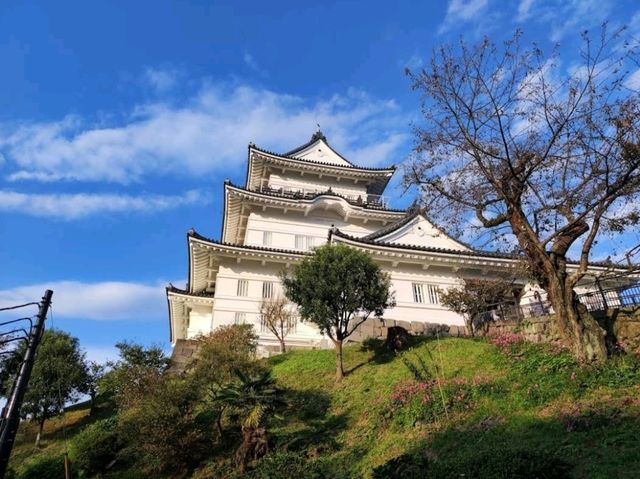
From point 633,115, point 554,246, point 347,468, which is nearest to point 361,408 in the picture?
point 347,468

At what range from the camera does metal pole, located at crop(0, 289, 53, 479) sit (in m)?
5.66

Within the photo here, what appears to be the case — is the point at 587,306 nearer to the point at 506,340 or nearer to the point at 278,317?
the point at 506,340

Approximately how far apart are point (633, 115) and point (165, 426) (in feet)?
44.0

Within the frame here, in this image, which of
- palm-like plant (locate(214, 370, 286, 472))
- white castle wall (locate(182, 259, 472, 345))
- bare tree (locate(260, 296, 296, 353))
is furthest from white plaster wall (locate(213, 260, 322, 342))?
palm-like plant (locate(214, 370, 286, 472))

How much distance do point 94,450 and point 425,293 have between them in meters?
15.4

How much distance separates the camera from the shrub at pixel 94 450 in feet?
39.7

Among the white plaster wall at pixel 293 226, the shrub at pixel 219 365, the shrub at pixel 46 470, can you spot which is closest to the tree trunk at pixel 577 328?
the shrub at pixel 219 365

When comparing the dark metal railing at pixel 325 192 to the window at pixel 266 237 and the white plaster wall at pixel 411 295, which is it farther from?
the white plaster wall at pixel 411 295

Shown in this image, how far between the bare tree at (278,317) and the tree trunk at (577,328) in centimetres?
1213

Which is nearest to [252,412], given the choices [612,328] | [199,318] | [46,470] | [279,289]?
[46,470]

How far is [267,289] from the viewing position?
2339 cm

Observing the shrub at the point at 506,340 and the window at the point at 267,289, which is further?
the window at the point at 267,289

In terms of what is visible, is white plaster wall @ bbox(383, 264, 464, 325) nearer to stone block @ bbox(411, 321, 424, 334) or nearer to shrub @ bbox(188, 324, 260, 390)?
stone block @ bbox(411, 321, 424, 334)

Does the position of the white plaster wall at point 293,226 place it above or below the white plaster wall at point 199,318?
above
